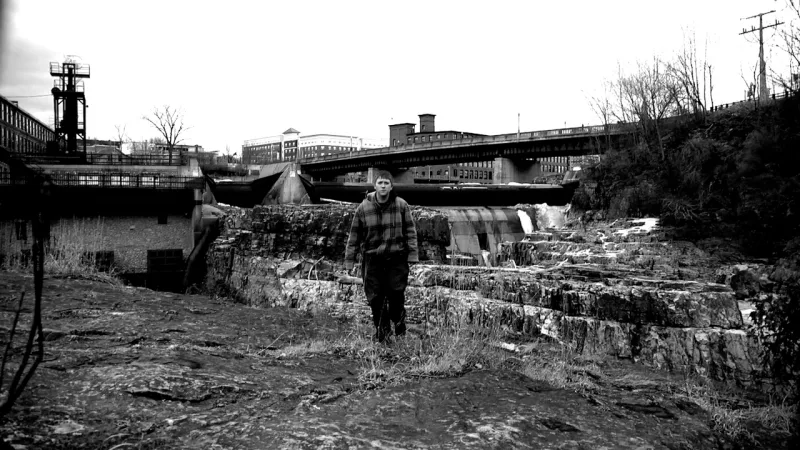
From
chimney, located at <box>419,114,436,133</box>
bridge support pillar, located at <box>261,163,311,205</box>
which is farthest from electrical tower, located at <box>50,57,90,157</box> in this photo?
chimney, located at <box>419,114,436,133</box>

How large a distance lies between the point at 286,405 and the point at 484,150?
175 ft

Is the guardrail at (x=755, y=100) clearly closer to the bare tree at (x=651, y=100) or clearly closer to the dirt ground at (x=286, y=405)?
the bare tree at (x=651, y=100)

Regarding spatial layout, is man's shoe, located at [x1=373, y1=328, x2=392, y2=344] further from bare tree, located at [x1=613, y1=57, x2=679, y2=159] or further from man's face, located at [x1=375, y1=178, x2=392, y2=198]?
bare tree, located at [x1=613, y1=57, x2=679, y2=159]

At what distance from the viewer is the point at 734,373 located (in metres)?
6.65

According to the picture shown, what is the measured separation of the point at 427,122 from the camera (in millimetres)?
126312

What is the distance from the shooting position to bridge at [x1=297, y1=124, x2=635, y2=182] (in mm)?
42853

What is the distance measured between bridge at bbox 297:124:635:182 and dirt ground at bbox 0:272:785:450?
85.6ft

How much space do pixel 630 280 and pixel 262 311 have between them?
549cm

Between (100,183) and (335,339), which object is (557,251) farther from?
(100,183)

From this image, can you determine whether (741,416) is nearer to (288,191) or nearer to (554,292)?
(554,292)

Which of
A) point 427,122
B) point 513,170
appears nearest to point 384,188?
point 513,170

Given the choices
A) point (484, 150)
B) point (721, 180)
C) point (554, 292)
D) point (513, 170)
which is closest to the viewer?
point (554, 292)

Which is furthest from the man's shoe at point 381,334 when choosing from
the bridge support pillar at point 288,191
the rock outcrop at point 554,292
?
the bridge support pillar at point 288,191

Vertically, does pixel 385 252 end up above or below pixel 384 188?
below
